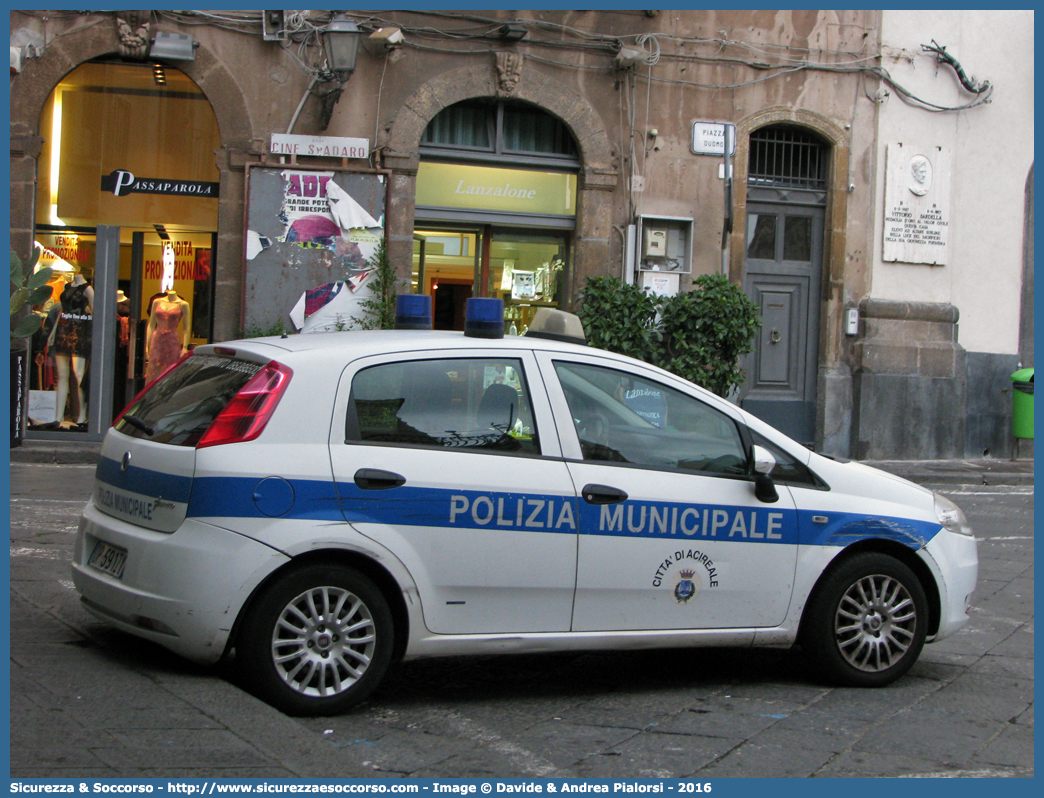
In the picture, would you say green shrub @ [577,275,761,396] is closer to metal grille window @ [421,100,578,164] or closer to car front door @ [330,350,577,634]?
metal grille window @ [421,100,578,164]

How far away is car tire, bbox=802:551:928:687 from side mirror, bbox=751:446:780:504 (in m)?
0.49

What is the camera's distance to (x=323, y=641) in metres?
4.55

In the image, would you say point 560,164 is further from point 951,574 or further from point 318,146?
point 951,574

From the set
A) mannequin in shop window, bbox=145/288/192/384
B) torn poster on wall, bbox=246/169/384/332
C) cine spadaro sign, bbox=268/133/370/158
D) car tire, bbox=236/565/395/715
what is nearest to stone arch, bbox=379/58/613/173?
cine spadaro sign, bbox=268/133/370/158

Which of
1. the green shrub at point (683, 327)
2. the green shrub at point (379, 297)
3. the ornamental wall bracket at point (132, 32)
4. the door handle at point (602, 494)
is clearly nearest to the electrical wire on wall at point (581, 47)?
the ornamental wall bracket at point (132, 32)

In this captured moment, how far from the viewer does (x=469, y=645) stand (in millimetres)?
4812

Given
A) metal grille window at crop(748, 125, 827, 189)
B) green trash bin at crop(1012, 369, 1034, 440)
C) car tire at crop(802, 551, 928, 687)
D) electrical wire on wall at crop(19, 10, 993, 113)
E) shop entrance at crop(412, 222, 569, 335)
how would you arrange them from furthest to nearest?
green trash bin at crop(1012, 369, 1034, 440), metal grille window at crop(748, 125, 827, 189), shop entrance at crop(412, 222, 569, 335), electrical wire on wall at crop(19, 10, 993, 113), car tire at crop(802, 551, 928, 687)

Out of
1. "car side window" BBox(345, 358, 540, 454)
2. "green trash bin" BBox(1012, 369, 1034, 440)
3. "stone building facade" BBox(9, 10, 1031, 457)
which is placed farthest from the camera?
"green trash bin" BBox(1012, 369, 1034, 440)

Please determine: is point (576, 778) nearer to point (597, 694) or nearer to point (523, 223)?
point (597, 694)

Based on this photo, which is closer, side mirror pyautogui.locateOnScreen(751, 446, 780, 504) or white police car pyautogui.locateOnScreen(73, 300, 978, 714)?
white police car pyautogui.locateOnScreen(73, 300, 978, 714)

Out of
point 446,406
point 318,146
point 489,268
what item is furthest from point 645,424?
point 489,268

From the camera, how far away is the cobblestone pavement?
12.9 ft

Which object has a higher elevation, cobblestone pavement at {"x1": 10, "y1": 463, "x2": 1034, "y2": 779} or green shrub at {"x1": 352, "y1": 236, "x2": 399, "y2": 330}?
green shrub at {"x1": 352, "y1": 236, "x2": 399, "y2": 330}

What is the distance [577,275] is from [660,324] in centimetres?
183
